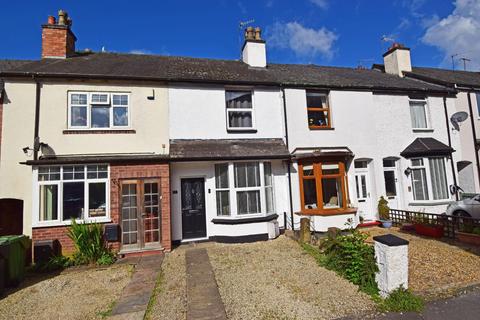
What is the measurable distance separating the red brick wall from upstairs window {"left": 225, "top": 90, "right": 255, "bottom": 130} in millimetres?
6813

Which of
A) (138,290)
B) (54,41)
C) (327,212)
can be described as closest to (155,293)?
(138,290)

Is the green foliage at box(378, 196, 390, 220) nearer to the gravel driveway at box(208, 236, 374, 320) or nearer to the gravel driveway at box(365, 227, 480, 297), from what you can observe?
the gravel driveway at box(365, 227, 480, 297)

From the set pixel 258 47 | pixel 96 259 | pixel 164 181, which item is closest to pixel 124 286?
pixel 96 259

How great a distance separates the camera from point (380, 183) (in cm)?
1132

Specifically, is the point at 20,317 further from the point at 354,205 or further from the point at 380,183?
the point at 380,183

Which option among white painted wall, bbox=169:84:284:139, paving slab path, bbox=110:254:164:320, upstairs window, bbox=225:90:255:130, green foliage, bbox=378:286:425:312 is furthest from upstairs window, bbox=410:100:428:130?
paving slab path, bbox=110:254:164:320

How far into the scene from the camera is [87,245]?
7.56 m

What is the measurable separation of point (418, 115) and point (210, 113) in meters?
9.99

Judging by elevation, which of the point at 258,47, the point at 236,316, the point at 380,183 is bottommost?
the point at 236,316

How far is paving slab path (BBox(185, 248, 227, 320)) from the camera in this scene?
4.50 m

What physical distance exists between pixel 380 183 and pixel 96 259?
36.2 feet

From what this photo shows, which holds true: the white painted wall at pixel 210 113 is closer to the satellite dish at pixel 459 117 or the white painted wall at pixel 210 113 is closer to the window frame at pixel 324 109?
the window frame at pixel 324 109

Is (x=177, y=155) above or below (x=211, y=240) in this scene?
above

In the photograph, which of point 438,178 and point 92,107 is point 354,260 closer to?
point 438,178
